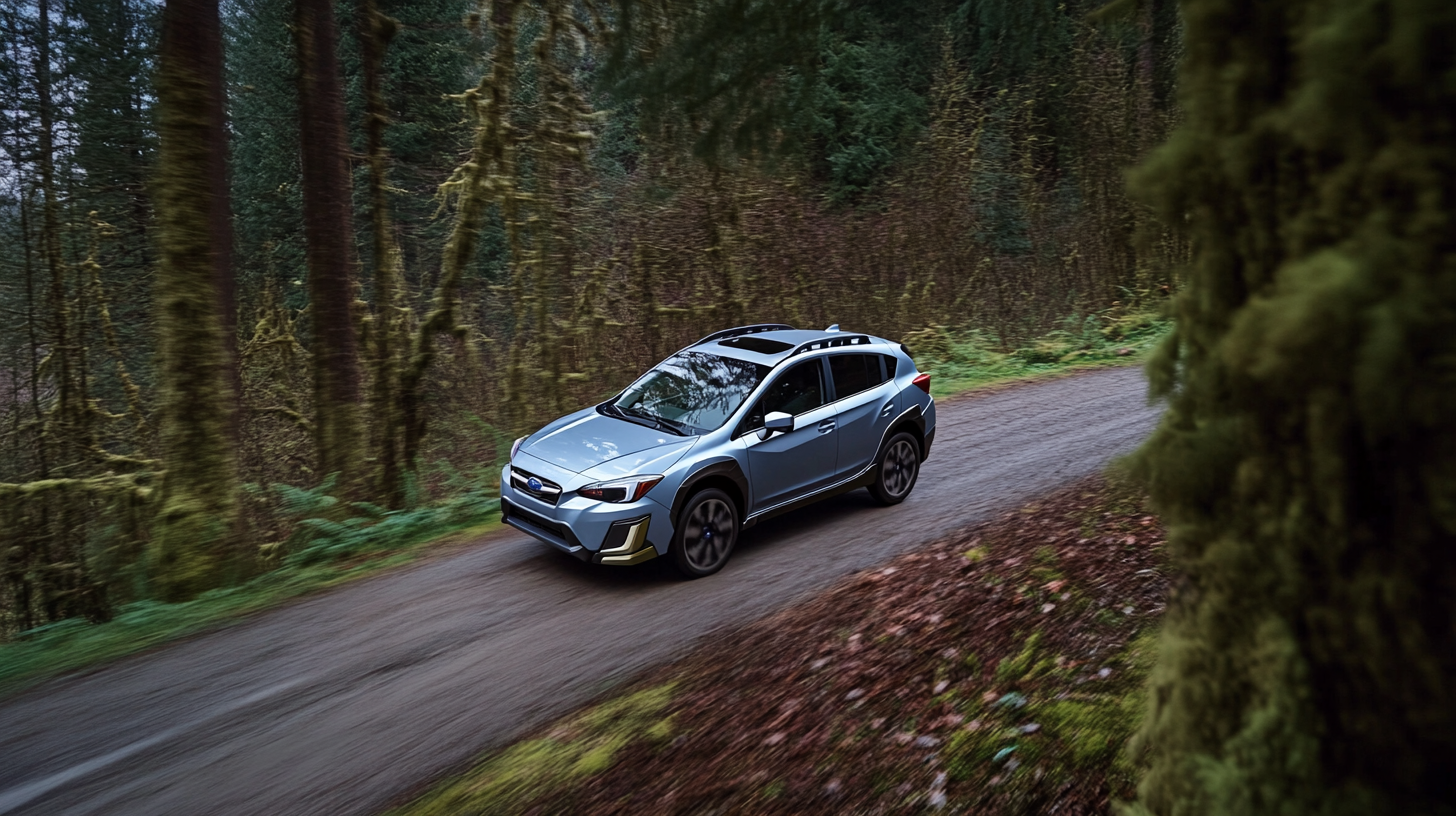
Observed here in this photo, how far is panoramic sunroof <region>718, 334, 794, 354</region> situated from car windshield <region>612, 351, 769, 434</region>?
300 millimetres

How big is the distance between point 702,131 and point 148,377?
46.2 feet

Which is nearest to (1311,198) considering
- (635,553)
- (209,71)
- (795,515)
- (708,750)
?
(708,750)

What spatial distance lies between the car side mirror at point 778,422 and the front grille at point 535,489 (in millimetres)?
1929

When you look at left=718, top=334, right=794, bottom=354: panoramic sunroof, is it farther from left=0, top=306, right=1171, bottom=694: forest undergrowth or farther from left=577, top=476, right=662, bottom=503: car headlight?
left=0, top=306, right=1171, bottom=694: forest undergrowth

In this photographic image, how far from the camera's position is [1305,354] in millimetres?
1861

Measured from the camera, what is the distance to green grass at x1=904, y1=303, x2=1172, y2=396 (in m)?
17.5

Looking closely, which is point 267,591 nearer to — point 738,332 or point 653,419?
Result: point 653,419

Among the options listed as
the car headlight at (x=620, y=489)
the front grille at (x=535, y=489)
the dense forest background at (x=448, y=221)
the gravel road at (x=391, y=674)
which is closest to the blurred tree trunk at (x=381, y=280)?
the dense forest background at (x=448, y=221)

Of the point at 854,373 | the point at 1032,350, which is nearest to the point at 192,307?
the point at 854,373

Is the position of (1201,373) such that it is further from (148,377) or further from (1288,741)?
(148,377)

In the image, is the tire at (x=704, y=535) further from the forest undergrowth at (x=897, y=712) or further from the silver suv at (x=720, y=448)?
the forest undergrowth at (x=897, y=712)

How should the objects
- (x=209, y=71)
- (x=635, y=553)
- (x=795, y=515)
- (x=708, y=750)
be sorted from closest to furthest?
(x=708, y=750) < (x=635, y=553) < (x=209, y=71) < (x=795, y=515)

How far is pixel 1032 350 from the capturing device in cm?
1912

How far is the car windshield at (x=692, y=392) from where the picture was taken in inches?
324
